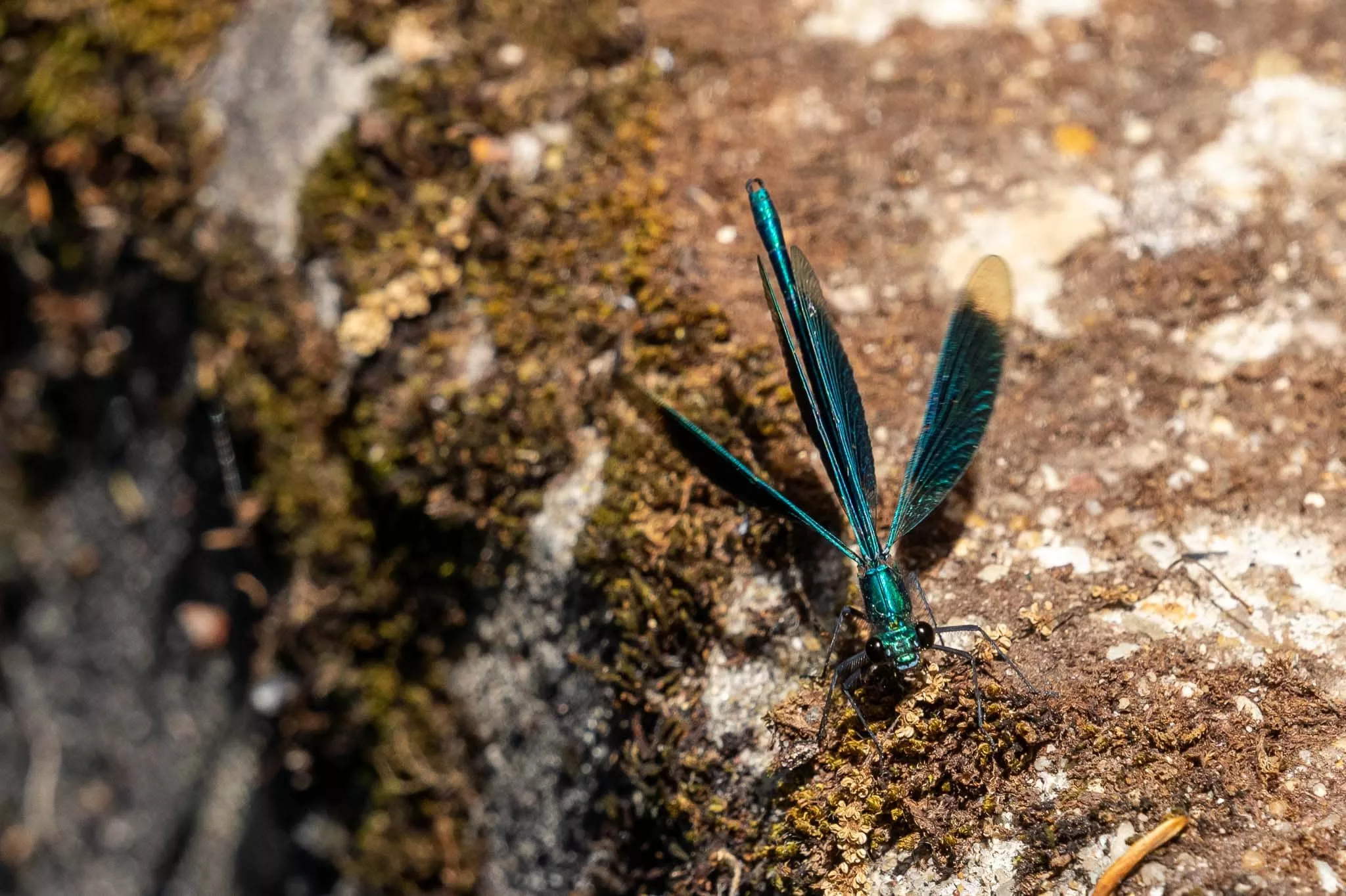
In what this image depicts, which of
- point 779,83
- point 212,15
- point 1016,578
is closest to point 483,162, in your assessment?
point 779,83

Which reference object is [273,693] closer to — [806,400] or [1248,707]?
[806,400]

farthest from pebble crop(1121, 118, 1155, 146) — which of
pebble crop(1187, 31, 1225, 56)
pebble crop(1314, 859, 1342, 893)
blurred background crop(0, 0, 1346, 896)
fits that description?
pebble crop(1314, 859, 1342, 893)

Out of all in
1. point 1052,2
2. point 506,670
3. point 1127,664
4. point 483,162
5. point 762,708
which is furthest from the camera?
point 1052,2

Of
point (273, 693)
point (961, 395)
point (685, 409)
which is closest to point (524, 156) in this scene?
point (685, 409)

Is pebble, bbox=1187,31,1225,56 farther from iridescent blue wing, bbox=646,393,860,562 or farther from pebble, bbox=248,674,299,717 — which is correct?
pebble, bbox=248,674,299,717

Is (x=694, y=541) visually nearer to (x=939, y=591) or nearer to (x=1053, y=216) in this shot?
(x=939, y=591)
